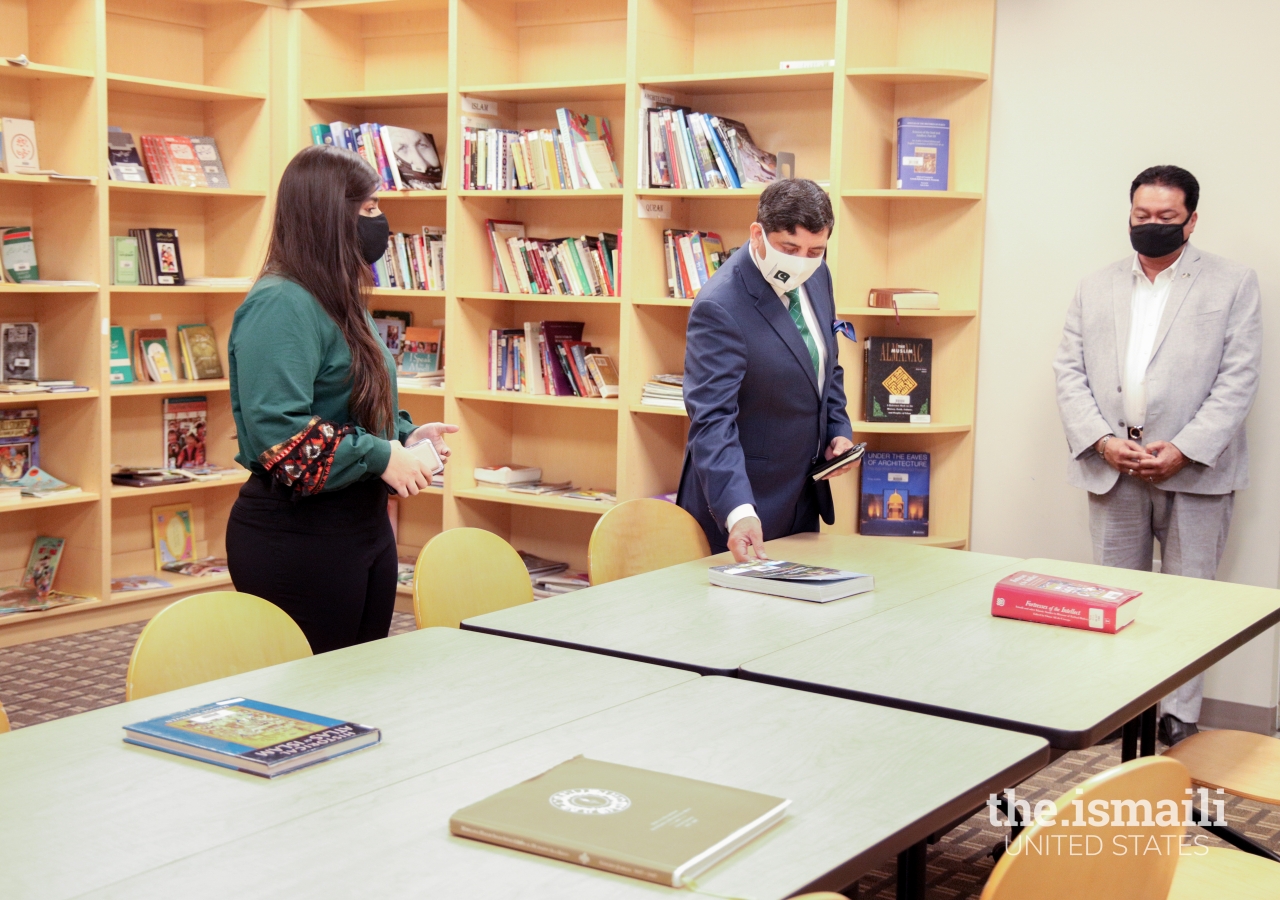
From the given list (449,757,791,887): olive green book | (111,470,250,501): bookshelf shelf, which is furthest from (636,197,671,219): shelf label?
(449,757,791,887): olive green book

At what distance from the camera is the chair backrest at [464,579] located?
286 cm

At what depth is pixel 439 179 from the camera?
580cm

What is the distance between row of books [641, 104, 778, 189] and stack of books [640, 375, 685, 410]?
30.0 inches

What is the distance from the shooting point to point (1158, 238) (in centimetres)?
410

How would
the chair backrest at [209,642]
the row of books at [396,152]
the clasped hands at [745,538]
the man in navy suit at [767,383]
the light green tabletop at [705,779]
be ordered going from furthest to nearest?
the row of books at [396,152] < the man in navy suit at [767,383] < the clasped hands at [745,538] < the chair backrest at [209,642] < the light green tabletop at [705,779]

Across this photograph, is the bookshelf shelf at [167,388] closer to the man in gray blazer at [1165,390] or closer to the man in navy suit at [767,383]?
the man in navy suit at [767,383]

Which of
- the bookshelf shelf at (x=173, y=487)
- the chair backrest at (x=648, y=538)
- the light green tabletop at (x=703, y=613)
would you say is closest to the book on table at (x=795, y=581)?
the light green tabletop at (x=703, y=613)

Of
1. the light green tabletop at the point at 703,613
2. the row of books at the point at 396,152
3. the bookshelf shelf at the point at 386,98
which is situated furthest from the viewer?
the row of books at the point at 396,152

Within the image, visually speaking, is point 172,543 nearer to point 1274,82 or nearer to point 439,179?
point 439,179

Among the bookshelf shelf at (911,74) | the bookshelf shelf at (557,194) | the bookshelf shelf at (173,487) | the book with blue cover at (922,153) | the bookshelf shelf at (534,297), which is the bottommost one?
the bookshelf shelf at (173,487)

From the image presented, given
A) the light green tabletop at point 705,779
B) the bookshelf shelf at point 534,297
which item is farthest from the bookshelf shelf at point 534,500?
the light green tabletop at point 705,779

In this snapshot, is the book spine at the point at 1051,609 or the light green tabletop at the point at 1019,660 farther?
the book spine at the point at 1051,609

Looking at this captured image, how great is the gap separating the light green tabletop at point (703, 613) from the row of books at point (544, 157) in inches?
98.0

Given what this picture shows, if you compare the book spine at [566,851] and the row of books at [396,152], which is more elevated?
the row of books at [396,152]
